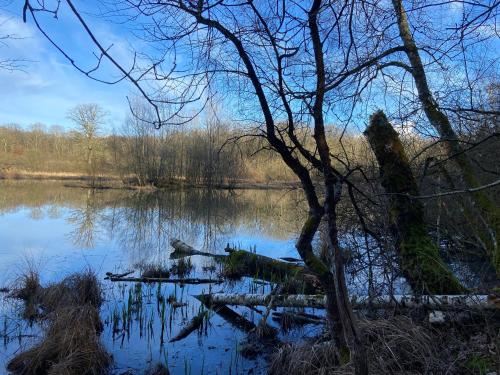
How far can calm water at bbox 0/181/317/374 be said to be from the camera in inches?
239

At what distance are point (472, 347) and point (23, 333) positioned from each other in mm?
5922

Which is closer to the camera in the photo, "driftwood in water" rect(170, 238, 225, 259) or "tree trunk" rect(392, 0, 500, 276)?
"tree trunk" rect(392, 0, 500, 276)

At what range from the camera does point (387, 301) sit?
16.9 feet

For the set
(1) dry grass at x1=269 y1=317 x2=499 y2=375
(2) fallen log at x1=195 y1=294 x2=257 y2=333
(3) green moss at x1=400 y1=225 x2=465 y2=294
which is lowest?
(2) fallen log at x1=195 y1=294 x2=257 y2=333

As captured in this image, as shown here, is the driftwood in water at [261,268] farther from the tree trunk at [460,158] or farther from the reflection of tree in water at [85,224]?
the reflection of tree in water at [85,224]

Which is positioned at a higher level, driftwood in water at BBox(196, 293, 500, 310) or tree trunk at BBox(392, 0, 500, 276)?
tree trunk at BBox(392, 0, 500, 276)

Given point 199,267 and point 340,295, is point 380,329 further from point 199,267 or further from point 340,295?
point 199,267

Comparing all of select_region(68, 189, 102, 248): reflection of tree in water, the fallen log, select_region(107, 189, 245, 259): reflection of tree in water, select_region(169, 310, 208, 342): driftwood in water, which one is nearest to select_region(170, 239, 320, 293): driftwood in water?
the fallen log

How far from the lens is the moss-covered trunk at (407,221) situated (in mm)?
5281

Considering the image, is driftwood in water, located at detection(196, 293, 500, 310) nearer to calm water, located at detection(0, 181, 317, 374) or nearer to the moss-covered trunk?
the moss-covered trunk

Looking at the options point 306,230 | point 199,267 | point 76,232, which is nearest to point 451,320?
point 306,230

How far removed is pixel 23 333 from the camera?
259 inches

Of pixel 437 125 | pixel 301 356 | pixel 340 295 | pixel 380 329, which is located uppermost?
pixel 437 125

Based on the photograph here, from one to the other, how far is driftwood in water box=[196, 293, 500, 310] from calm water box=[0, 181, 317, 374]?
44cm
